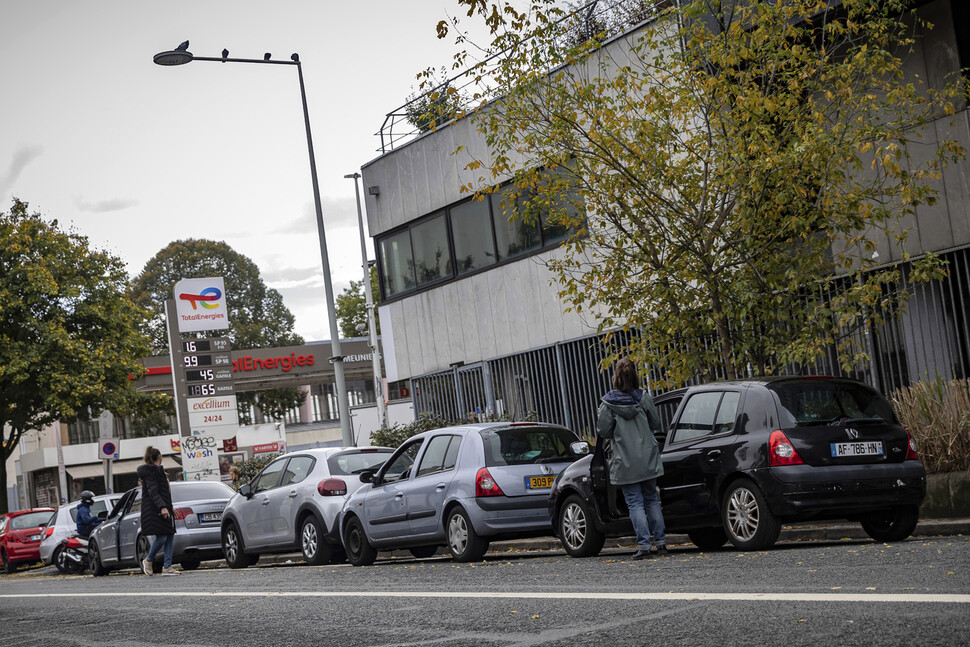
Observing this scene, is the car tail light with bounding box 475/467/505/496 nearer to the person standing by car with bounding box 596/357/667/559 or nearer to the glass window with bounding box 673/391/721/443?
the person standing by car with bounding box 596/357/667/559

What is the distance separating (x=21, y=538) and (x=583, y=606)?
80.2 ft

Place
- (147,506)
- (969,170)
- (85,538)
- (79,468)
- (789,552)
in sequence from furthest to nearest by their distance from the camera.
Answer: (79,468) → (85,538) → (147,506) → (969,170) → (789,552)

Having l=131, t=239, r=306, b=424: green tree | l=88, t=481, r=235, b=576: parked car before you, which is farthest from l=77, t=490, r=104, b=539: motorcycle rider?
l=131, t=239, r=306, b=424: green tree

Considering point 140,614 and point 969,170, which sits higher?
point 969,170

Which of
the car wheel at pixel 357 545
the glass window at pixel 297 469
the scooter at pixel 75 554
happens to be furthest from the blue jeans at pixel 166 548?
the scooter at pixel 75 554

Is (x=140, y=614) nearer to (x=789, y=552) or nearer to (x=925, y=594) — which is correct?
(x=789, y=552)

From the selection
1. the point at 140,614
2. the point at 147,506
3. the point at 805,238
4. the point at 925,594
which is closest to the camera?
the point at 925,594

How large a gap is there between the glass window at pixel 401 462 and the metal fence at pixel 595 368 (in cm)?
252

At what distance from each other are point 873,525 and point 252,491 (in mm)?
9662

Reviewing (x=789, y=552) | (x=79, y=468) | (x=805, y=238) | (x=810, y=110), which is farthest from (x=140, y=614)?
(x=79, y=468)

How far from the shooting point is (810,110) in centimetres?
1345

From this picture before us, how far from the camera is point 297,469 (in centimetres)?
1688

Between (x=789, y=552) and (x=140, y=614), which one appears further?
(x=140, y=614)

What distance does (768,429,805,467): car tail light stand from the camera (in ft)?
32.9
